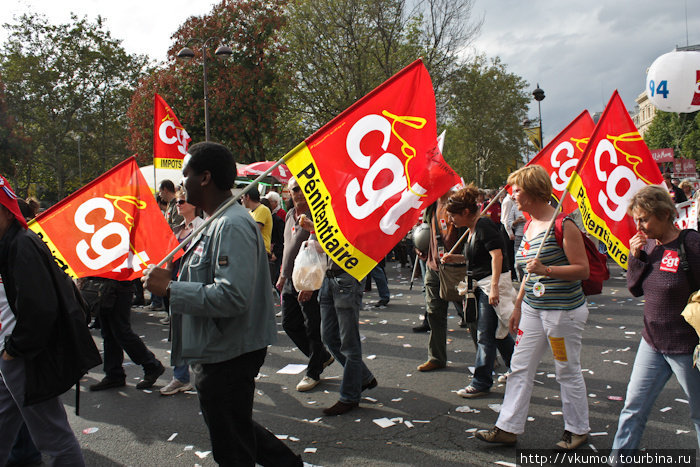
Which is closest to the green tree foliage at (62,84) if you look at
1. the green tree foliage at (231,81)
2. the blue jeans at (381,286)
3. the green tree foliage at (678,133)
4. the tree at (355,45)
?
the green tree foliage at (231,81)

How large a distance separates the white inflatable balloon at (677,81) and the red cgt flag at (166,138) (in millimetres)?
8050

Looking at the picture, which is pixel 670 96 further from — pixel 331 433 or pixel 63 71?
pixel 63 71

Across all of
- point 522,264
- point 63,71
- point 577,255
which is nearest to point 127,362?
point 522,264

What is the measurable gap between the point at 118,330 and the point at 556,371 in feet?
13.0

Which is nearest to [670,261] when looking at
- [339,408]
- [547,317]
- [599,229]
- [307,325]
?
[547,317]

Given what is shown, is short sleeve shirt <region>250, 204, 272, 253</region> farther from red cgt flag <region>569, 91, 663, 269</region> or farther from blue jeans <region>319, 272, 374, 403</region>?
red cgt flag <region>569, 91, 663, 269</region>

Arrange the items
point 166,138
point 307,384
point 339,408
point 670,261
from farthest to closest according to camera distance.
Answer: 1. point 166,138
2. point 307,384
3. point 339,408
4. point 670,261

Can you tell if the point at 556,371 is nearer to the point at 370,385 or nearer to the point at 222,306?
the point at 370,385

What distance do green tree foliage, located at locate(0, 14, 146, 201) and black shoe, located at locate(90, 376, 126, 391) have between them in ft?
110

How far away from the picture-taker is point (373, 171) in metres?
3.81

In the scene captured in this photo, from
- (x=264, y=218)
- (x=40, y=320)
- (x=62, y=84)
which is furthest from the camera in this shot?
(x=62, y=84)

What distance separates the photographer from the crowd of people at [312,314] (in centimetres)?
258

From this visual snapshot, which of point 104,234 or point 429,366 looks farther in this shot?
point 429,366

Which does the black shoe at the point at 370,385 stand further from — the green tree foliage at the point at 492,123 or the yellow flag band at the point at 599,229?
the green tree foliage at the point at 492,123
